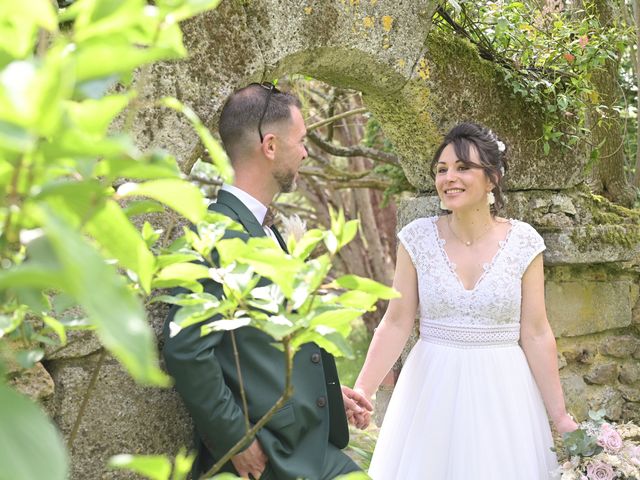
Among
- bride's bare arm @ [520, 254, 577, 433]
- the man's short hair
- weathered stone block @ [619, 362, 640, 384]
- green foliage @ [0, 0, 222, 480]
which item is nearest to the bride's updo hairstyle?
bride's bare arm @ [520, 254, 577, 433]

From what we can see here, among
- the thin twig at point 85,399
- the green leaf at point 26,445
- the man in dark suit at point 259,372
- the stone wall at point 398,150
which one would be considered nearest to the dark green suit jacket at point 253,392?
the man in dark suit at point 259,372

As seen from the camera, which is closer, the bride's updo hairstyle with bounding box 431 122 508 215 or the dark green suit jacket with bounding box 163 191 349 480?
the dark green suit jacket with bounding box 163 191 349 480

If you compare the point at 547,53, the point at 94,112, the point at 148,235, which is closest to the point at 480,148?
the point at 547,53

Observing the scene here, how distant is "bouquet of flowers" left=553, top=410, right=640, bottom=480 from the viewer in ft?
7.72

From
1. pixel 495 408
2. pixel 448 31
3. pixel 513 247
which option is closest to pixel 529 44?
pixel 448 31

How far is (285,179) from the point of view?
95.5 inches

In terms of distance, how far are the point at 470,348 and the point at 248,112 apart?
48.9 inches

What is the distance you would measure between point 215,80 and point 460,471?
1592 mm

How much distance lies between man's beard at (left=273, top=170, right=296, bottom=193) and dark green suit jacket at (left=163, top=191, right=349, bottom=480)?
0.58ft

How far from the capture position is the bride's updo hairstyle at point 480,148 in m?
2.86

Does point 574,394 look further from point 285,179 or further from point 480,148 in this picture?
point 285,179

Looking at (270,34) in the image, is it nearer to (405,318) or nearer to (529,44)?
(405,318)

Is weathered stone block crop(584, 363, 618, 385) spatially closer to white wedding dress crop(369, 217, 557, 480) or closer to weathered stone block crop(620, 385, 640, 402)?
weathered stone block crop(620, 385, 640, 402)

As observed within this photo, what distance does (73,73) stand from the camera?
1.89 ft
